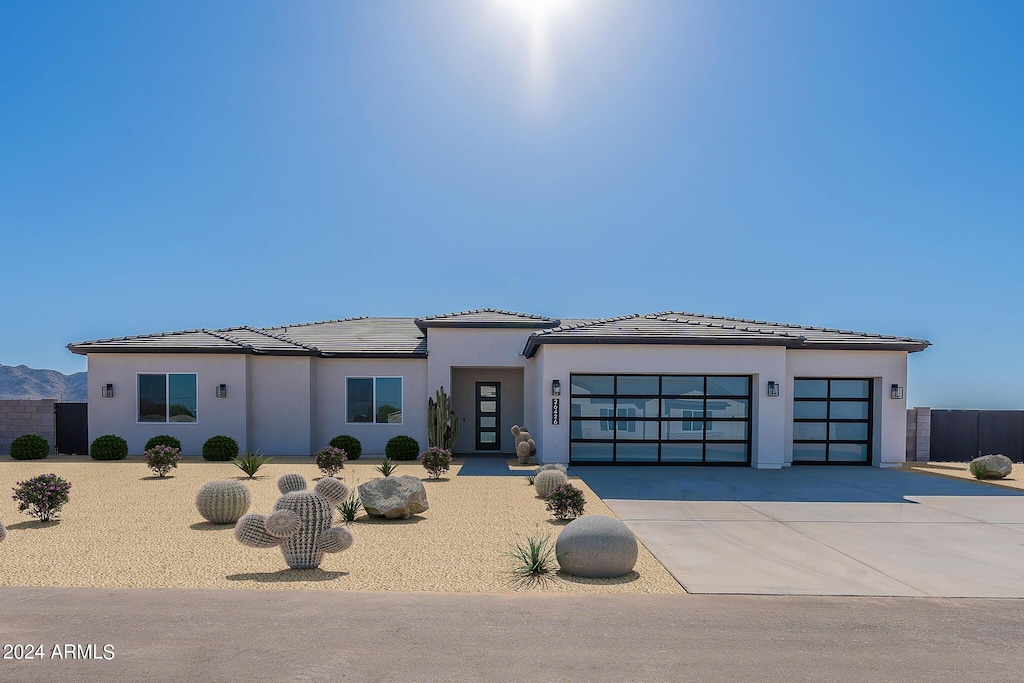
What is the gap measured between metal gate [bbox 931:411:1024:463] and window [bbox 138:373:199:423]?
2294 cm

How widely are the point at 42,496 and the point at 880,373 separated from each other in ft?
63.5

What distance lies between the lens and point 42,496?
977 cm

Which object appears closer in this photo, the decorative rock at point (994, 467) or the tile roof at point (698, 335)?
the decorative rock at point (994, 467)

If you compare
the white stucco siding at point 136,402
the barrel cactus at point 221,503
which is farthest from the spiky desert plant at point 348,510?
the white stucco siding at point 136,402

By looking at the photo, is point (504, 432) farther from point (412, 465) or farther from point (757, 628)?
point (757, 628)

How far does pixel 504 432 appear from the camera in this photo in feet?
71.3

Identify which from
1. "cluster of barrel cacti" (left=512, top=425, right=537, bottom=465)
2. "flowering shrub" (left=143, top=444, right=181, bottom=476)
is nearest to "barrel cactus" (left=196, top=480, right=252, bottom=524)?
"flowering shrub" (left=143, top=444, right=181, bottom=476)

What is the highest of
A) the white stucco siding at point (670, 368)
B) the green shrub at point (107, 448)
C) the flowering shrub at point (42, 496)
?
the white stucco siding at point (670, 368)

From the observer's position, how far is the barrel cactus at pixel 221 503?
9.74m

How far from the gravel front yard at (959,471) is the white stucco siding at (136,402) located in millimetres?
19173

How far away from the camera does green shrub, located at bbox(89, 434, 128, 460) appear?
59.2ft

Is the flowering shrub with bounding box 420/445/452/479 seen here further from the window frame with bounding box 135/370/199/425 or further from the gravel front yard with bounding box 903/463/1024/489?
the gravel front yard with bounding box 903/463/1024/489

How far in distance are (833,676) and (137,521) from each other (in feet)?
32.1

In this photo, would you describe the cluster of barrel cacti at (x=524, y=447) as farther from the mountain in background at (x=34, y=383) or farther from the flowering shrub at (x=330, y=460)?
the mountain in background at (x=34, y=383)
